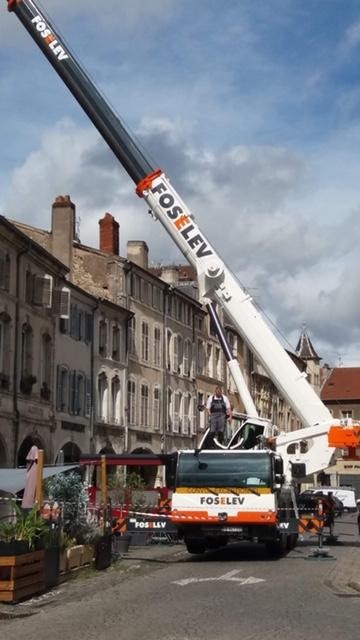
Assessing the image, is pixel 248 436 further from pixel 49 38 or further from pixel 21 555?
pixel 49 38

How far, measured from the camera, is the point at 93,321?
1676 inches

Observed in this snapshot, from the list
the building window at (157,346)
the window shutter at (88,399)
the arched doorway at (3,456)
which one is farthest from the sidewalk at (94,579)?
the building window at (157,346)

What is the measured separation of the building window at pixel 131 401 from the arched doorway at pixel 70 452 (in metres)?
5.81

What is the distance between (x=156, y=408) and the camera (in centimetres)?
4997

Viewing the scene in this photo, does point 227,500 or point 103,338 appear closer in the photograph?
point 227,500

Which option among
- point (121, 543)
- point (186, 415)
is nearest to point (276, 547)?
point (121, 543)

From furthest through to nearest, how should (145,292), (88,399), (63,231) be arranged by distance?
(145,292) → (63,231) → (88,399)

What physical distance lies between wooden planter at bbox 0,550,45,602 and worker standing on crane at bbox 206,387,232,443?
27.1 feet

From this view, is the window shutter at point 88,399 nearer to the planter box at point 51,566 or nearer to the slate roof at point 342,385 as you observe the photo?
the planter box at point 51,566

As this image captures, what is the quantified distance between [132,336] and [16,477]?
26.1 meters

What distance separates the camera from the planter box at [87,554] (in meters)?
19.0

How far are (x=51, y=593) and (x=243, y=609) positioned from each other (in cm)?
387

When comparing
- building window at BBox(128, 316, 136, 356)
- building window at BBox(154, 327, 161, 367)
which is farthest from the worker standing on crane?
building window at BBox(154, 327, 161, 367)

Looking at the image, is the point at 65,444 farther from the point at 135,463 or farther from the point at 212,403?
the point at 212,403
